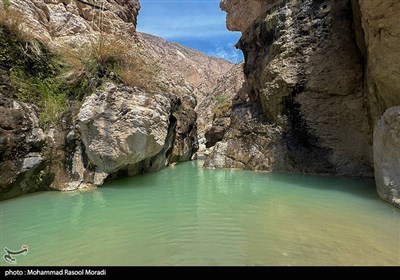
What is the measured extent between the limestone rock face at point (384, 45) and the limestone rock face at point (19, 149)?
24.0ft

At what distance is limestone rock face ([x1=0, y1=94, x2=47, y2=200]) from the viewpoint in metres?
5.35

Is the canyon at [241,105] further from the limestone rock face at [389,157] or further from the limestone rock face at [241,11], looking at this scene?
the limestone rock face at [241,11]

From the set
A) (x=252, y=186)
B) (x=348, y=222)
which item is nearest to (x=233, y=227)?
(x=348, y=222)

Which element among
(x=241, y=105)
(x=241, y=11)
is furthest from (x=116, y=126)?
(x=241, y=11)

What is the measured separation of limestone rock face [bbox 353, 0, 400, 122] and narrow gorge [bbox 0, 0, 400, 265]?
0.03 m

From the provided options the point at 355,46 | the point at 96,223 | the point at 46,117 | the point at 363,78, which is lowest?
the point at 96,223

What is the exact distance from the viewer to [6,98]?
5.76 meters

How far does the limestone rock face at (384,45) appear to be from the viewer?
218 inches

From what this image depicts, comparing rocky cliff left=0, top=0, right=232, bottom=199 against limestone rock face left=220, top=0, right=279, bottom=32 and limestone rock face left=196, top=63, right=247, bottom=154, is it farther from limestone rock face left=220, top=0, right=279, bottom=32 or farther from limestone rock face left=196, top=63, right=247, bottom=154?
limestone rock face left=220, top=0, right=279, bottom=32

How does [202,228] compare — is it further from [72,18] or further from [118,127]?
[72,18]

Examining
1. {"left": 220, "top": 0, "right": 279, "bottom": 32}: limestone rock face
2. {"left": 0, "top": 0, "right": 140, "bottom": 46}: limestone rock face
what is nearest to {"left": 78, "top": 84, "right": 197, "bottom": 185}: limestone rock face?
{"left": 0, "top": 0, "right": 140, "bottom": 46}: limestone rock face
